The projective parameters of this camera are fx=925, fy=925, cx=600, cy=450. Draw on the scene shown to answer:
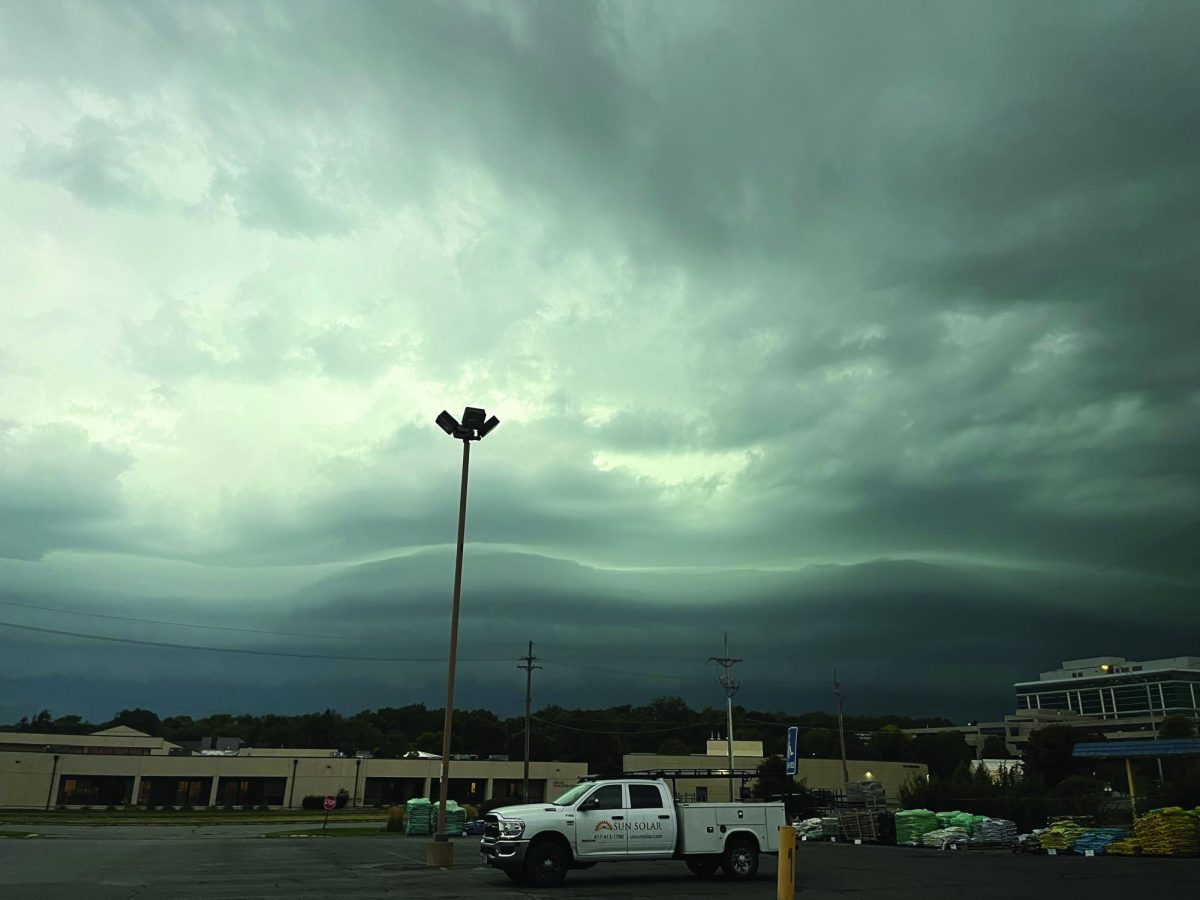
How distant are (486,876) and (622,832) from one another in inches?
157

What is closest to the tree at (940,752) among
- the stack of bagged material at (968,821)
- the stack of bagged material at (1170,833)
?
the stack of bagged material at (968,821)

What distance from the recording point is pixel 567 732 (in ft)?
465

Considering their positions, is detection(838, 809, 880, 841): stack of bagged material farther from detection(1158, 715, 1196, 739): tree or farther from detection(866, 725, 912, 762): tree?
detection(1158, 715, 1196, 739): tree

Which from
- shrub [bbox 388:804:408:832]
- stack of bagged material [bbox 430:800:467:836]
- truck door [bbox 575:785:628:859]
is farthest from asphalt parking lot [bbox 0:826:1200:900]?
shrub [bbox 388:804:408:832]

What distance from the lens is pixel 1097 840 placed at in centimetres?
3027

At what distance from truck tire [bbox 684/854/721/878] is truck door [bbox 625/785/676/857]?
1.09 metres

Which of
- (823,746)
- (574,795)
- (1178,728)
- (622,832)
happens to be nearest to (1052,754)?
(1178,728)

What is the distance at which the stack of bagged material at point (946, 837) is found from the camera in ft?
112

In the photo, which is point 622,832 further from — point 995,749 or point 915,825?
point 995,749

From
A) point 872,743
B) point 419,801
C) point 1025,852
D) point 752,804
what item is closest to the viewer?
point 752,804

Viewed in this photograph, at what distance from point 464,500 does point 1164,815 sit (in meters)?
23.3

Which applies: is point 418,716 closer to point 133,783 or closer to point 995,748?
point 133,783

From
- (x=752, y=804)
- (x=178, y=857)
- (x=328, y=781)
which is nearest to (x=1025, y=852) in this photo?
(x=752, y=804)

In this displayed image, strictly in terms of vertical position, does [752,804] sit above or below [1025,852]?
above
